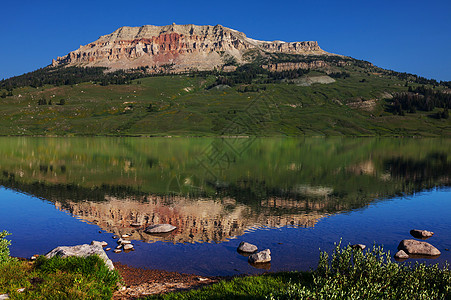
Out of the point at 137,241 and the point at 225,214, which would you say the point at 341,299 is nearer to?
the point at 137,241

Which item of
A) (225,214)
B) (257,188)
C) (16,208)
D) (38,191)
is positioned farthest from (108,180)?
(225,214)

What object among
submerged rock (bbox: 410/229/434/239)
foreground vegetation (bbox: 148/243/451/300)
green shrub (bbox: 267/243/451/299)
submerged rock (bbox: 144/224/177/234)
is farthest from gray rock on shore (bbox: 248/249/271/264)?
submerged rock (bbox: 410/229/434/239)

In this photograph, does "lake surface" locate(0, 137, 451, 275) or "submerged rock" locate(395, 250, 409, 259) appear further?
"lake surface" locate(0, 137, 451, 275)

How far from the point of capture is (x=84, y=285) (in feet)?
52.8

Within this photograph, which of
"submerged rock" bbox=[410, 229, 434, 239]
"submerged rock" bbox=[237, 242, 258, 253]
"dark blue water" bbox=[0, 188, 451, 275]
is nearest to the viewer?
"dark blue water" bbox=[0, 188, 451, 275]

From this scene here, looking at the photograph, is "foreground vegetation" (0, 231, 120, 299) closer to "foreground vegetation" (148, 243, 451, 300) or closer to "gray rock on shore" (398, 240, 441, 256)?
"foreground vegetation" (148, 243, 451, 300)

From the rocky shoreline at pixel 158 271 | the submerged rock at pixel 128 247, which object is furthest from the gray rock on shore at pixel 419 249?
the submerged rock at pixel 128 247

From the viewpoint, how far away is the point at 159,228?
31.3 m

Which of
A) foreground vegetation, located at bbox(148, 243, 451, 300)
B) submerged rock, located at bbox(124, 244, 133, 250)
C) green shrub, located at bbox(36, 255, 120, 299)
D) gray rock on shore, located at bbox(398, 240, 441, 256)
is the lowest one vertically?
submerged rock, located at bbox(124, 244, 133, 250)

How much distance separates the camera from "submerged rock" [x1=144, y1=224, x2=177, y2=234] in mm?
30930

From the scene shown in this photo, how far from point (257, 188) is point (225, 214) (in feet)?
60.0

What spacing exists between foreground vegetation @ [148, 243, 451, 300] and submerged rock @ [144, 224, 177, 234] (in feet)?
48.3

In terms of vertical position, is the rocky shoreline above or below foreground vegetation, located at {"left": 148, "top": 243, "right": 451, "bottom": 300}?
below

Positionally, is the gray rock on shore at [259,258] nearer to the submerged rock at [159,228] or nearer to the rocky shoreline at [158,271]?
the rocky shoreline at [158,271]
